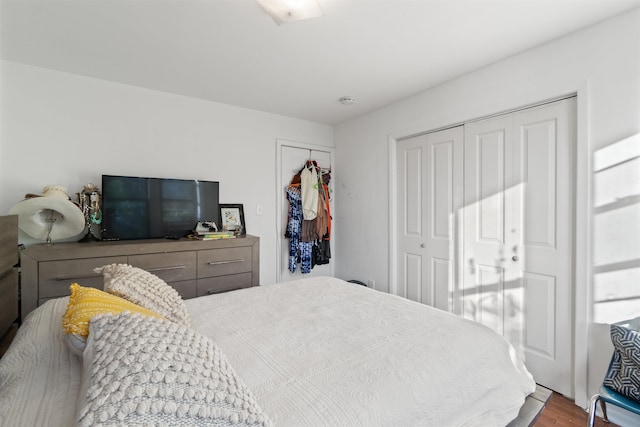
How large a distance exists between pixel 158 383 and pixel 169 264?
76.7 inches

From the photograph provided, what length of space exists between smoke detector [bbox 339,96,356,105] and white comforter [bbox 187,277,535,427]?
2158mm

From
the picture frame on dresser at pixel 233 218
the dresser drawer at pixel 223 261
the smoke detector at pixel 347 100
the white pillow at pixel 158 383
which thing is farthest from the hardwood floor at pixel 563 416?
the smoke detector at pixel 347 100

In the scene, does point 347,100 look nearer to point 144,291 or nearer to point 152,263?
point 152,263

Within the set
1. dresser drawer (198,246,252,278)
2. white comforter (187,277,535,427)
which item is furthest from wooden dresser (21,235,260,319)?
white comforter (187,277,535,427)

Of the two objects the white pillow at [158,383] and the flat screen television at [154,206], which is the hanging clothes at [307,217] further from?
the white pillow at [158,383]

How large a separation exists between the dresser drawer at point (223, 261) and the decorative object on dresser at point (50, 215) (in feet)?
3.00

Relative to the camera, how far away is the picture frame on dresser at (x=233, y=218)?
9.78ft

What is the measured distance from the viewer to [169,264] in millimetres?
2256

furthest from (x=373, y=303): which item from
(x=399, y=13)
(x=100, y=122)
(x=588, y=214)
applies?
(x=100, y=122)

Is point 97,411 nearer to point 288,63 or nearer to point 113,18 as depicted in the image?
point 113,18

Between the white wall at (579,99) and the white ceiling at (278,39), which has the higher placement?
the white ceiling at (278,39)

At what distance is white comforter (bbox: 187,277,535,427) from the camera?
77cm

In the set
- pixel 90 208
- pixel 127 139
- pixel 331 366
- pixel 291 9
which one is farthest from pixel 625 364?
pixel 127 139

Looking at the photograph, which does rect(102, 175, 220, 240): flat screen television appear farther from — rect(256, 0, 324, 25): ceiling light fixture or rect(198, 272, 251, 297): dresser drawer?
rect(256, 0, 324, 25): ceiling light fixture
